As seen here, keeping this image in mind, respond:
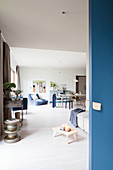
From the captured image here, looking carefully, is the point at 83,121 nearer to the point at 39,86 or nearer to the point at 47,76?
the point at 39,86

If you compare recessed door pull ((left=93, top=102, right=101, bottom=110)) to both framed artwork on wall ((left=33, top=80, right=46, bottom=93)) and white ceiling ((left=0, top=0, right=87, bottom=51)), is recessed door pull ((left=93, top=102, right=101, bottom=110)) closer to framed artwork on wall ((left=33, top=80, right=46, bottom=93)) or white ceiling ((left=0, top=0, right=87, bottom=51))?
white ceiling ((left=0, top=0, right=87, bottom=51))

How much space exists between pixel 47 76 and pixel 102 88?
7.84 meters

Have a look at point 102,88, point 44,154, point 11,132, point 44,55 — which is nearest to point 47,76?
point 44,55

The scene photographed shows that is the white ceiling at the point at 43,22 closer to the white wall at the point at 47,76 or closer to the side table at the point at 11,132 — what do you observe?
the side table at the point at 11,132

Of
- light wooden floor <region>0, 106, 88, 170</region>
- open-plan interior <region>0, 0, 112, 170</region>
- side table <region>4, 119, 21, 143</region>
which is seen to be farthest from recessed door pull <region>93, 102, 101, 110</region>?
side table <region>4, 119, 21, 143</region>

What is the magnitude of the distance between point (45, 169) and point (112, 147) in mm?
1214

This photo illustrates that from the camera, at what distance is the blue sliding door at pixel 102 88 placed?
35.8 inches

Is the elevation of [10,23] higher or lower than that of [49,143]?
higher

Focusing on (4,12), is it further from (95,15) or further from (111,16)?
(111,16)

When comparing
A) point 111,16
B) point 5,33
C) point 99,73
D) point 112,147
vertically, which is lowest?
point 112,147

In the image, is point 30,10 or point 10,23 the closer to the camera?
point 30,10

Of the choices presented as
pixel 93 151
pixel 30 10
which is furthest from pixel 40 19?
pixel 93 151

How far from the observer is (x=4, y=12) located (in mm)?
2109

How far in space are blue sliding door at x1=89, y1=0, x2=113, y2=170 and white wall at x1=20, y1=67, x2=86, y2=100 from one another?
303 inches
